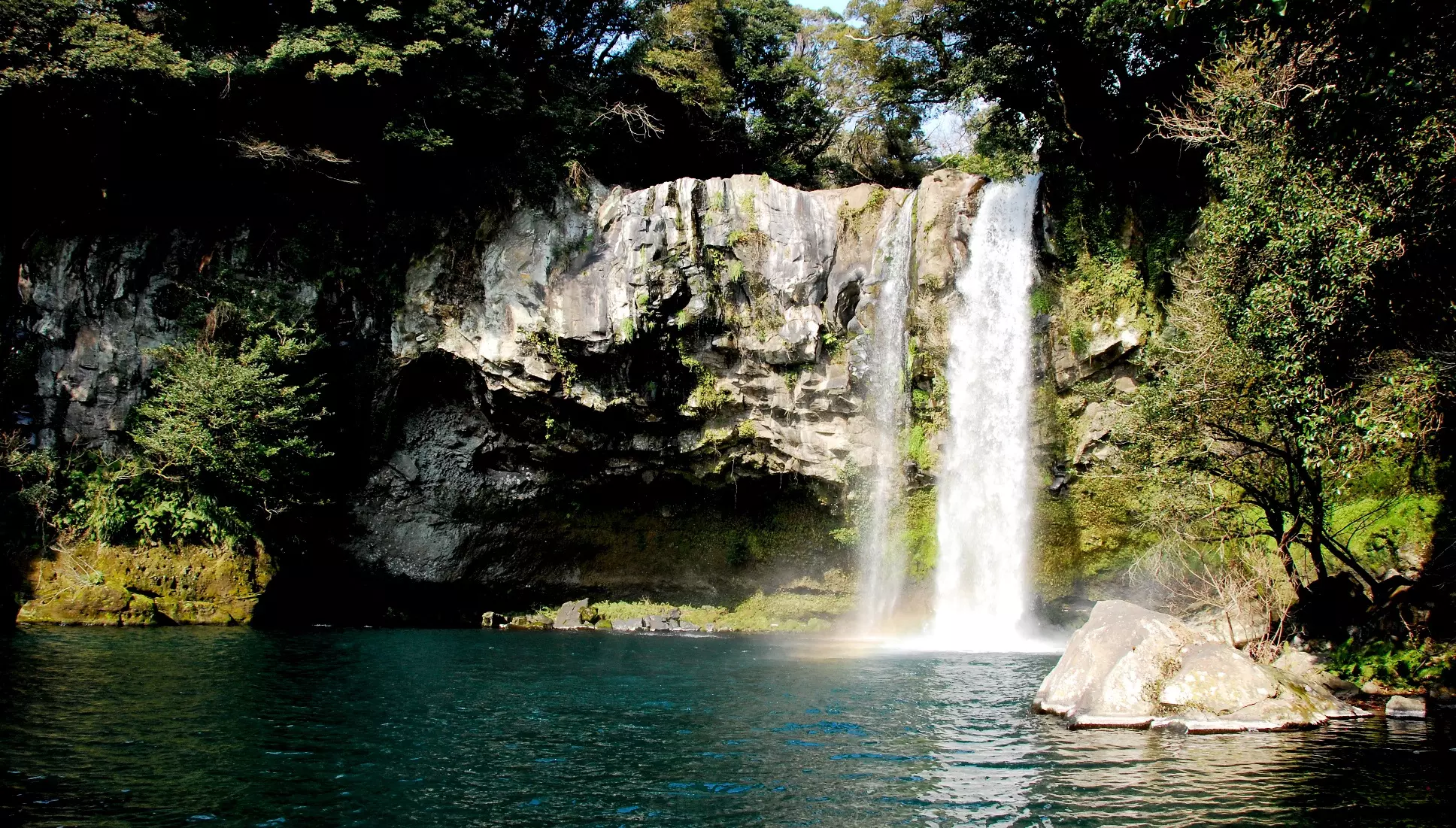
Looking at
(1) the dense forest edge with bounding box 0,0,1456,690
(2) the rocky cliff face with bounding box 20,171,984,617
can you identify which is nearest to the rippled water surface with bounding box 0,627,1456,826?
(1) the dense forest edge with bounding box 0,0,1456,690

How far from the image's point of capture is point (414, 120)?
22.2m

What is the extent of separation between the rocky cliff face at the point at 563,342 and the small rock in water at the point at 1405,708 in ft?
41.2

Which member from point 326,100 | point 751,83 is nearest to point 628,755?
point 326,100

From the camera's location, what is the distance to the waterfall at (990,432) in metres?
20.7

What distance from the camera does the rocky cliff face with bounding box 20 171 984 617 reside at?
68.4ft

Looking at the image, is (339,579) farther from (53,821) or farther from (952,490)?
(53,821)

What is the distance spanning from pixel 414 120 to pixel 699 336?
30.0 ft

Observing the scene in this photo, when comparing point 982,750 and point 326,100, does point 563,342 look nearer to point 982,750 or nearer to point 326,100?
point 326,100

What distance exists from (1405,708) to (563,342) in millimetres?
16675

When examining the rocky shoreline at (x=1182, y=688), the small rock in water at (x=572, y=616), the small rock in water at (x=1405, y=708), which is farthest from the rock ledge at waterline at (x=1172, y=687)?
the small rock in water at (x=572, y=616)

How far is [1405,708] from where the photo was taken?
9.84 metres

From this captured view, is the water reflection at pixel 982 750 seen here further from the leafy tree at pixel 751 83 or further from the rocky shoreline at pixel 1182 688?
the leafy tree at pixel 751 83

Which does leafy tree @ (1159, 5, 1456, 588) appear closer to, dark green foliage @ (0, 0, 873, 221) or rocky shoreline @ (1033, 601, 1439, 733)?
rocky shoreline @ (1033, 601, 1439, 733)

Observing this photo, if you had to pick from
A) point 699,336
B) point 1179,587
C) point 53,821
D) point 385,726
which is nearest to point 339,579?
point 699,336
